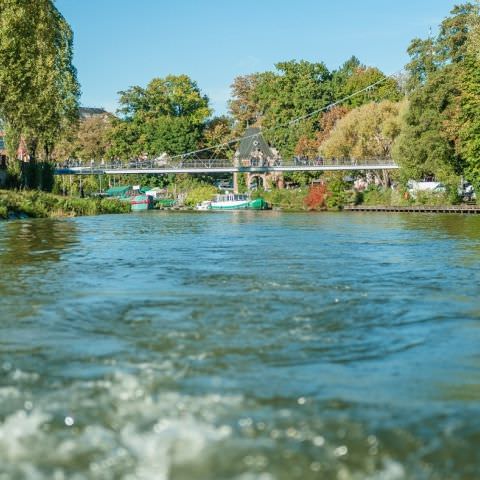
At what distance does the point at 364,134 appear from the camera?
289ft

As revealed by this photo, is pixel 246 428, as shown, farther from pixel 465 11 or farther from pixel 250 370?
pixel 465 11

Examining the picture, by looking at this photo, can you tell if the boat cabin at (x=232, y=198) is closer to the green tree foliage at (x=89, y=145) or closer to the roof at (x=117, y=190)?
the roof at (x=117, y=190)

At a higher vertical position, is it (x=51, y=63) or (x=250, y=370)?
(x=51, y=63)

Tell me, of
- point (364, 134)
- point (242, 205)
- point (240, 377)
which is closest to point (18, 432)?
point (240, 377)

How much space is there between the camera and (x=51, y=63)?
5616cm

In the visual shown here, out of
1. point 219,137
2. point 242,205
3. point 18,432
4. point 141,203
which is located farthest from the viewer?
point 219,137

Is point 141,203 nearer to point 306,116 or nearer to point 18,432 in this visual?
point 306,116

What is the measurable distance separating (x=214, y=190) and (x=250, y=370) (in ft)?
330

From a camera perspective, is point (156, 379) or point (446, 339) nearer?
point (156, 379)

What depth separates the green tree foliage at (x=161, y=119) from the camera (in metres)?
117

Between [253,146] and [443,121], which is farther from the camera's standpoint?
[253,146]

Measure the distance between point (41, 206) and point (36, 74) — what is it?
10.3 metres

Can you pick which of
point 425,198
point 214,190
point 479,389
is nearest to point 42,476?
point 479,389

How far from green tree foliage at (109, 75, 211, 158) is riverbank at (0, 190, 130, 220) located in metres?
54.9
